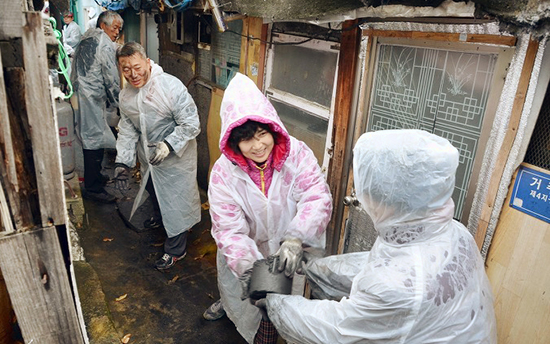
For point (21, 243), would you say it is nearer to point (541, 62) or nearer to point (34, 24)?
point (34, 24)

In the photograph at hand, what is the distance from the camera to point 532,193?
2428 mm

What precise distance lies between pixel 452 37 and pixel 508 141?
85 centimetres

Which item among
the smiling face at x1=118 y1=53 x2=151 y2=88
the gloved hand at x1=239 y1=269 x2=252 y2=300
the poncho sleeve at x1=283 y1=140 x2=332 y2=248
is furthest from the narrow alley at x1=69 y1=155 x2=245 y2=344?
the smiling face at x1=118 y1=53 x2=151 y2=88

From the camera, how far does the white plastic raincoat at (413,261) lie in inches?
62.7

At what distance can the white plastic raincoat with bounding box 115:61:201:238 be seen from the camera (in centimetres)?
460

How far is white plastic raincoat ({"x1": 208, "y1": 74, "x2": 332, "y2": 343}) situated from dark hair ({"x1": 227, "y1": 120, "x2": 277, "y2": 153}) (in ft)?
0.14

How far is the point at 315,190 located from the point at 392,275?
144 cm

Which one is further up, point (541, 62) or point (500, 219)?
point (541, 62)

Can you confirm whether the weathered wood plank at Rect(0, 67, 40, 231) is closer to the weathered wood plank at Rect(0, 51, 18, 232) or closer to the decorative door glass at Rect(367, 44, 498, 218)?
the weathered wood plank at Rect(0, 51, 18, 232)

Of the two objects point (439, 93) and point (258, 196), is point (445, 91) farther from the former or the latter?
point (258, 196)

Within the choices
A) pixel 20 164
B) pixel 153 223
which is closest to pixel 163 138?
pixel 153 223

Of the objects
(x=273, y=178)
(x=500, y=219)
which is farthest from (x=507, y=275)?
(x=273, y=178)

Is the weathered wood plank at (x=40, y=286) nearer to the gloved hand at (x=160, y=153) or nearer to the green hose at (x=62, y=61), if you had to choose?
the green hose at (x=62, y=61)

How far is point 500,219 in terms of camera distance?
262 cm
